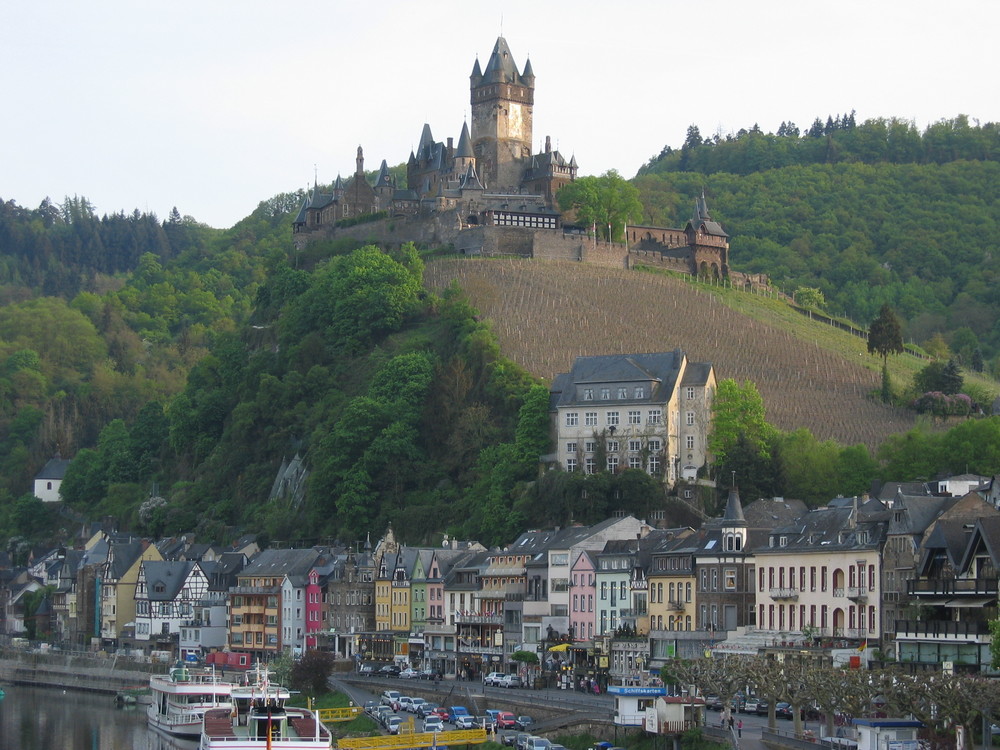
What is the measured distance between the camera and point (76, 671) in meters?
111

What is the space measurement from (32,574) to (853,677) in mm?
93466

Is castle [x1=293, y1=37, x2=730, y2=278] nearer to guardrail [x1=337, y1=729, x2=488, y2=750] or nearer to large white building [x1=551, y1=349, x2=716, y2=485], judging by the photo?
large white building [x1=551, y1=349, x2=716, y2=485]

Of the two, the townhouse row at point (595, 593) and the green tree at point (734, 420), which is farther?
the green tree at point (734, 420)

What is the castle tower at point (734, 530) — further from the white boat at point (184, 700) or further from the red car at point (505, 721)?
the white boat at point (184, 700)

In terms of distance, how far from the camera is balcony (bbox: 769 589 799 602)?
7931 centimetres

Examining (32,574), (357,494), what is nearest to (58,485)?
(32,574)

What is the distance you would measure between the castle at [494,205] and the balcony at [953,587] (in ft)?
272

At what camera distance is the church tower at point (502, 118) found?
163500mm

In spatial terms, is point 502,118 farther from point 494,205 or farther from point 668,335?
point 668,335

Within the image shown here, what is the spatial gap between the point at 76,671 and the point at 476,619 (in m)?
27.3

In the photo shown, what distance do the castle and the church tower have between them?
0.09 metres

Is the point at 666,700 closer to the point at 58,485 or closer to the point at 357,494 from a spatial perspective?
the point at 357,494

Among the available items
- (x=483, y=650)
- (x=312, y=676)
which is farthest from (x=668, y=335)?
(x=312, y=676)

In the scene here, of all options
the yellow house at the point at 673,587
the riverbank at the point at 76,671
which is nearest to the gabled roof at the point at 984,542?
the yellow house at the point at 673,587
